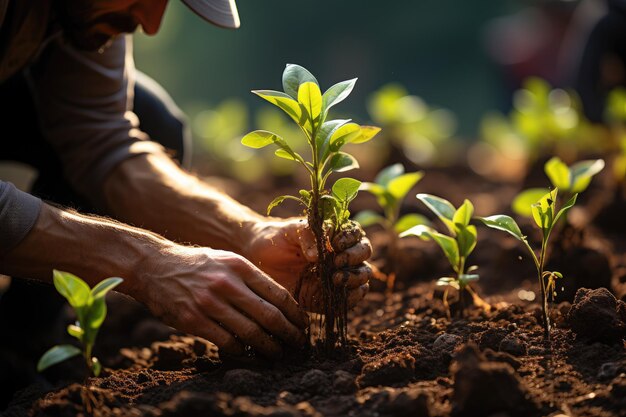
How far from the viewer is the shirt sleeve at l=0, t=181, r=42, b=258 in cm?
185

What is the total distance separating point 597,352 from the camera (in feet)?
5.92

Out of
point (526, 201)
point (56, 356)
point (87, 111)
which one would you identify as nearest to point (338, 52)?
point (87, 111)

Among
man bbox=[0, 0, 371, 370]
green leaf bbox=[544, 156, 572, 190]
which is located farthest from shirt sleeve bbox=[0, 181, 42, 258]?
green leaf bbox=[544, 156, 572, 190]

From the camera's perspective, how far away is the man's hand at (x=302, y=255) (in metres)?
1.97

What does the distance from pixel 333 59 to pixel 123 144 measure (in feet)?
38.2

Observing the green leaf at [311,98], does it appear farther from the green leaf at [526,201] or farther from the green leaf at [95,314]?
the green leaf at [526,201]

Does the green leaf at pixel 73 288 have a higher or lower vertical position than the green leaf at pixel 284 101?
lower

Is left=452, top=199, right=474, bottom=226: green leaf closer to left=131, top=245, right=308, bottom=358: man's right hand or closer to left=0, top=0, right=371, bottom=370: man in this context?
left=0, top=0, right=371, bottom=370: man


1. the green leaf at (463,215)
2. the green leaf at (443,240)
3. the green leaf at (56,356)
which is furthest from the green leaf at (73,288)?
the green leaf at (463,215)

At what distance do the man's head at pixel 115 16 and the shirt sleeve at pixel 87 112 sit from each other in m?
0.17

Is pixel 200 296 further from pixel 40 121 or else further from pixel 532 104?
pixel 532 104

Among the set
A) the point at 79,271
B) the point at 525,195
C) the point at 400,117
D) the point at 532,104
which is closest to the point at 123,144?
the point at 79,271

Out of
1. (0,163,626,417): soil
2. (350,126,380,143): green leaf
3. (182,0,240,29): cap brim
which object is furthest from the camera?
(182,0,240,29): cap brim

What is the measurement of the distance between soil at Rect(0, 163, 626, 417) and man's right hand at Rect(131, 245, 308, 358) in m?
0.09
